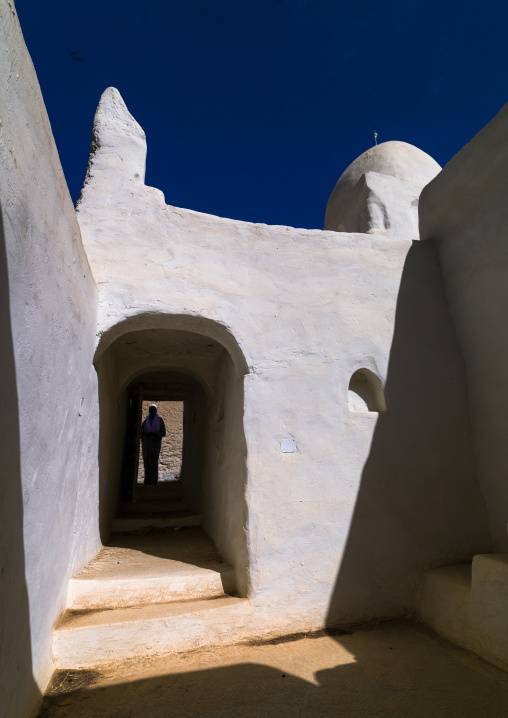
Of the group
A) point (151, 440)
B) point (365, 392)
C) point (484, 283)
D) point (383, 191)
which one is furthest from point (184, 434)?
point (484, 283)

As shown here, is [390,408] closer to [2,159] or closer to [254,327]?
[254,327]

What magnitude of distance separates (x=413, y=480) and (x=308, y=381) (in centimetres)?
120

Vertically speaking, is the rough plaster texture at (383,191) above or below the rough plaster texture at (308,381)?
above

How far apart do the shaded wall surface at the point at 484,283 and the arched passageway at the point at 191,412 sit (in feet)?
6.74

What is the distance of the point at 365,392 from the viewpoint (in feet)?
12.7

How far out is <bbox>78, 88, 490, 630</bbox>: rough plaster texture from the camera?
128 inches

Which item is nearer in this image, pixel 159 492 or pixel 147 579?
pixel 147 579

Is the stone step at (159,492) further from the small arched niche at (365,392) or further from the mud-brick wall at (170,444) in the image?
the small arched niche at (365,392)

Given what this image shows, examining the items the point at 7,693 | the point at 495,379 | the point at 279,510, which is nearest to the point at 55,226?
the point at 7,693

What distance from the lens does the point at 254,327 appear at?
11.8 feet

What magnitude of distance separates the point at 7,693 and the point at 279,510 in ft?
6.28

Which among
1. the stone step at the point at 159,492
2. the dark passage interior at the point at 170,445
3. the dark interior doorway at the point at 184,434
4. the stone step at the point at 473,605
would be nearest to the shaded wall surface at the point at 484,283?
the stone step at the point at 473,605

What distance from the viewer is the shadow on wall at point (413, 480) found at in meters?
3.34

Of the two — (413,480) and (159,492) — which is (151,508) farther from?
(413,480)
